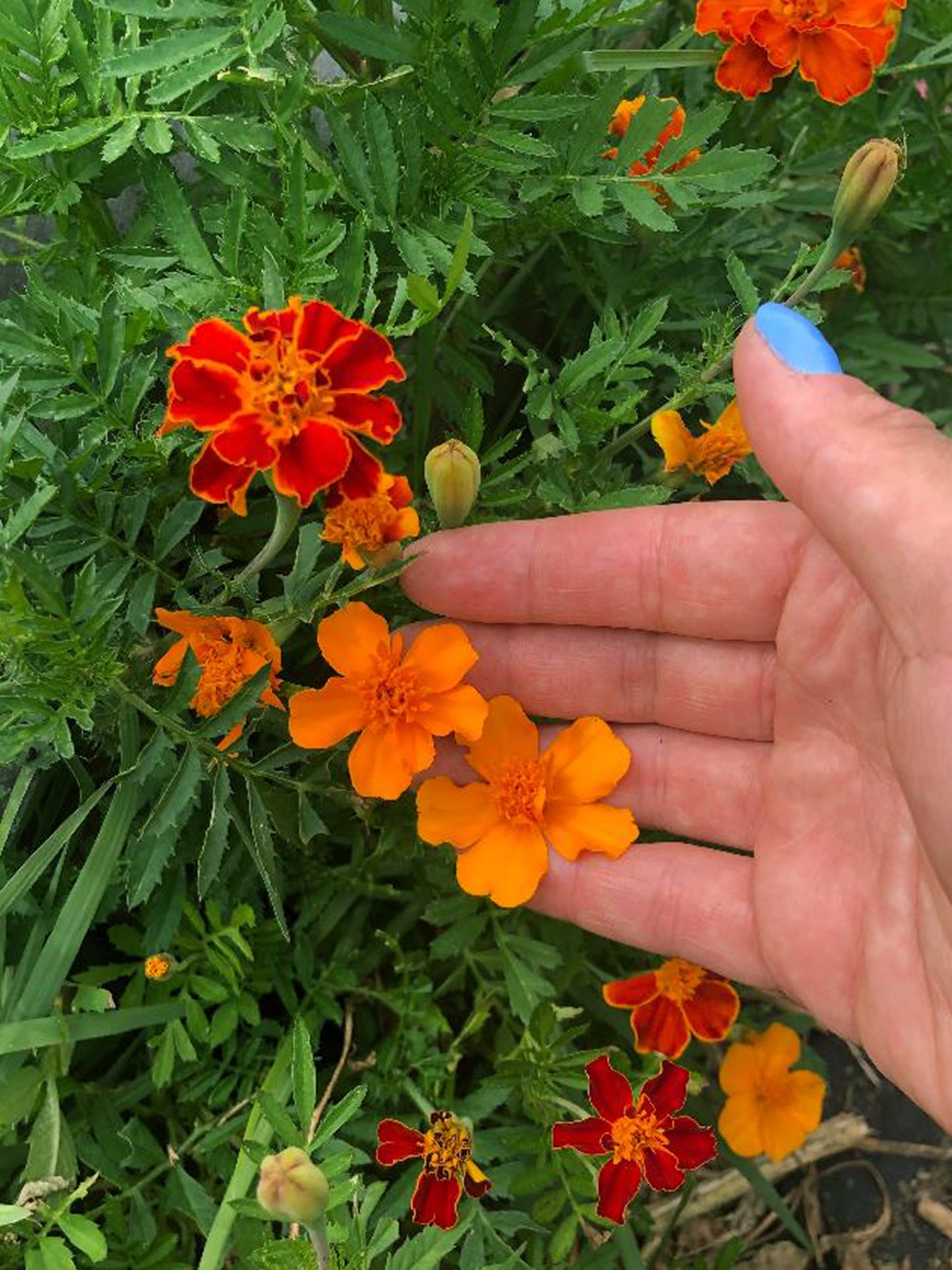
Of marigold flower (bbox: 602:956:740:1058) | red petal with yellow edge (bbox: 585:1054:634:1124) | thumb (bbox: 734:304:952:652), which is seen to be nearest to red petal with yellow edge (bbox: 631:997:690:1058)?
marigold flower (bbox: 602:956:740:1058)

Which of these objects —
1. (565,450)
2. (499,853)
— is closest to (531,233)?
(565,450)

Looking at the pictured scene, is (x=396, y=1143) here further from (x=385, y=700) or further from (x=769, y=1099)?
(x=769, y=1099)

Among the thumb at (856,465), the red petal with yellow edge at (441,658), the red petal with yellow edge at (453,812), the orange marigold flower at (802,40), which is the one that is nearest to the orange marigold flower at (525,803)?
the red petal with yellow edge at (453,812)

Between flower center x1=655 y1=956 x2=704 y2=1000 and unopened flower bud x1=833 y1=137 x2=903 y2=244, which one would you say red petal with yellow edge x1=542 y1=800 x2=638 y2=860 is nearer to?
flower center x1=655 y1=956 x2=704 y2=1000

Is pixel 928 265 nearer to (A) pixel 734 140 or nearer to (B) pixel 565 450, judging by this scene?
(A) pixel 734 140

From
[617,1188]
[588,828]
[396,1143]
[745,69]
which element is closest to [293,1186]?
[396,1143]
